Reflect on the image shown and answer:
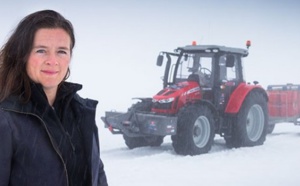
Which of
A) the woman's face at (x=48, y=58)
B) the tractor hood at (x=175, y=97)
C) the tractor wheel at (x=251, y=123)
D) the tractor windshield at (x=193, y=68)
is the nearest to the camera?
the woman's face at (x=48, y=58)

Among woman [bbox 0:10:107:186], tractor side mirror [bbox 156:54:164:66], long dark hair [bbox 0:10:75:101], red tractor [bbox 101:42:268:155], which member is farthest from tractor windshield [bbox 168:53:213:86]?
long dark hair [bbox 0:10:75:101]

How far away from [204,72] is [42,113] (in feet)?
14.1

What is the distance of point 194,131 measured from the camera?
516 centimetres

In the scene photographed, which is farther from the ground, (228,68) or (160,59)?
(160,59)

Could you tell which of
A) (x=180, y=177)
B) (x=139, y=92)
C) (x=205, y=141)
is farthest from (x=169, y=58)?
(x=139, y=92)

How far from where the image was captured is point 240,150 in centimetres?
525

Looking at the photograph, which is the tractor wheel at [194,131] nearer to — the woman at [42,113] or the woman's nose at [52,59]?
the woman at [42,113]

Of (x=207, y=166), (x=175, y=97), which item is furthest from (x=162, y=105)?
(x=207, y=166)

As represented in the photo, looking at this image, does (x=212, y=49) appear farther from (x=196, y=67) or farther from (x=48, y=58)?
(x=48, y=58)

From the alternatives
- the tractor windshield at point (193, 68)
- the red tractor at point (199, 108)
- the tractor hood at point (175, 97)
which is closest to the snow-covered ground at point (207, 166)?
the red tractor at point (199, 108)

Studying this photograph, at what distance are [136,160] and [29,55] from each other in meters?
3.31

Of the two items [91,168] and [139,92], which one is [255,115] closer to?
[91,168]

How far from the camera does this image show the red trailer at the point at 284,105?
6617 millimetres

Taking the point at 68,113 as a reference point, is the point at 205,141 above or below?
below
